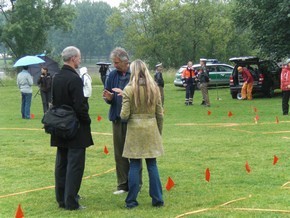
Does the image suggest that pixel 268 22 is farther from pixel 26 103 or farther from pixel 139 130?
pixel 139 130

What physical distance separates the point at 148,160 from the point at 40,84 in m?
11.4

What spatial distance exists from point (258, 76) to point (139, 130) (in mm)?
19158

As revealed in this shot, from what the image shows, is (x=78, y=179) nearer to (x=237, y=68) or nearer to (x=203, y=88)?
(x=203, y=88)

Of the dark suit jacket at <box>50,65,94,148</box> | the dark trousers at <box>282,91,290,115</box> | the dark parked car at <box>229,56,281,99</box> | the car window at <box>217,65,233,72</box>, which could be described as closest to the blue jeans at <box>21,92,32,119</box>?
the dark trousers at <box>282,91,290,115</box>

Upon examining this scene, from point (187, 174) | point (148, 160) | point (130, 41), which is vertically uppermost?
point (130, 41)

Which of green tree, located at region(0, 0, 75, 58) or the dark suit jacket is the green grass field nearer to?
the dark suit jacket

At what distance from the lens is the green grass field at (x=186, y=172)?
6.29m

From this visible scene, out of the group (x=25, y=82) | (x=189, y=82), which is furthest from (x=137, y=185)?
(x=189, y=82)

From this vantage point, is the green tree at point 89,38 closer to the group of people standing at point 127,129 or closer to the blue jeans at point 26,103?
the blue jeans at point 26,103

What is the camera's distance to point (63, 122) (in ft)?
20.0

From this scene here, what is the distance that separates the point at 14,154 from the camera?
1039 centimetres

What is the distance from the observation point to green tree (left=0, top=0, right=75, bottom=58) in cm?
5594

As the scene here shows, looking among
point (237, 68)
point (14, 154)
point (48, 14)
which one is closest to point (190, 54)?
point (48, 14)

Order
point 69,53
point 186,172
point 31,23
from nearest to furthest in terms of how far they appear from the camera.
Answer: point 69,53, point 186,172, point 31,23
